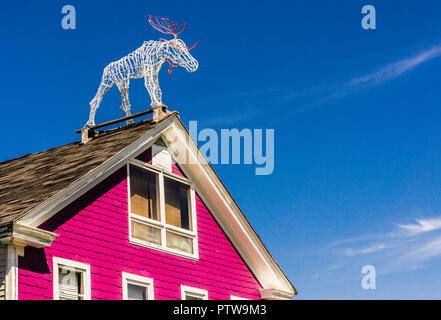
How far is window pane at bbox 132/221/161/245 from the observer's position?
16.5 meters

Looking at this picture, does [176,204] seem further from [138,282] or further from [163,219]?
[138,282]

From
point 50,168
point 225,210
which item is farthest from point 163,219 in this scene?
point 50,168

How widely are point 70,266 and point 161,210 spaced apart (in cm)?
337

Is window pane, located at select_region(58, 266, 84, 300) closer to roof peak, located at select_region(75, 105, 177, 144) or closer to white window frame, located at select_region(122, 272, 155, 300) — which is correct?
white window frame, located at select_region(122, 272, 155, 300)

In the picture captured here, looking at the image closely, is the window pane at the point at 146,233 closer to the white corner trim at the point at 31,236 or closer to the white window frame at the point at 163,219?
the white window frame at the point at 163,219

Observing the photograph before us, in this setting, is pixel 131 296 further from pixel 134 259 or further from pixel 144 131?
pixel 144 131

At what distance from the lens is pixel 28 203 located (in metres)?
14.3

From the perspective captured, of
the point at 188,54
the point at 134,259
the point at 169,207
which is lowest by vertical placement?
the point at 134,259

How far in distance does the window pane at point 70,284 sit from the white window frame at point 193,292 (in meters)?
3.09

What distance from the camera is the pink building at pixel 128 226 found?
1398cm

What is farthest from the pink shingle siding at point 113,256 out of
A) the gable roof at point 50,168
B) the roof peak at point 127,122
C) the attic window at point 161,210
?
the roof peak at point 127,122
